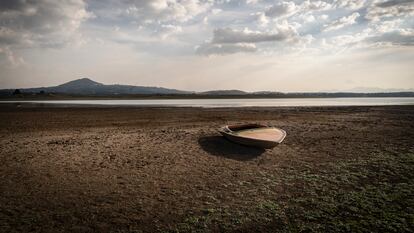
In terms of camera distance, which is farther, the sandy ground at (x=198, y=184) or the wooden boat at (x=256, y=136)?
the wooden boat at (x=256, y=136)

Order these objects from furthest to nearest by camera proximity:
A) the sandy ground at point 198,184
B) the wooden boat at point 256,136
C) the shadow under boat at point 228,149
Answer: the wooden boat at point 256,136
the shadow under boat at point 228,149
the sandy ground at point 198,184

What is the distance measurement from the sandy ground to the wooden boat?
→ 381 millimetres

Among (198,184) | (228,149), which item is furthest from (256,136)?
(198,184)

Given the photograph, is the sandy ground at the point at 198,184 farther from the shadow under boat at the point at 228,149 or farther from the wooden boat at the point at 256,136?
the wooden boat at the point at 256,136

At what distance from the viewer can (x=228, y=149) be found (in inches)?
499

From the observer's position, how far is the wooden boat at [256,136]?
1217cm

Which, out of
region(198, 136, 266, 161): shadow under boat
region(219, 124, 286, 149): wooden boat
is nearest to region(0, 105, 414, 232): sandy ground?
region(198, 136, 266, 161): shadow under boat

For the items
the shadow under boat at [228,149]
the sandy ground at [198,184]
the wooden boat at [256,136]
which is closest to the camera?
the sandy ground at [198,184]

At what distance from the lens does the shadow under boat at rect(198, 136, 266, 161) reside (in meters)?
11.8

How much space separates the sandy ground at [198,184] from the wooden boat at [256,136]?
381mm

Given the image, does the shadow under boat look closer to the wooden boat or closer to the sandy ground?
the sandy ground

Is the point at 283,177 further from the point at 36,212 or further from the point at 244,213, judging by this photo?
the point at 36,212

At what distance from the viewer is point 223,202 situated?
746cm

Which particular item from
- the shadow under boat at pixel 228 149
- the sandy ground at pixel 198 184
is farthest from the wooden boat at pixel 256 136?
the sandy ground at pixel 198 184
